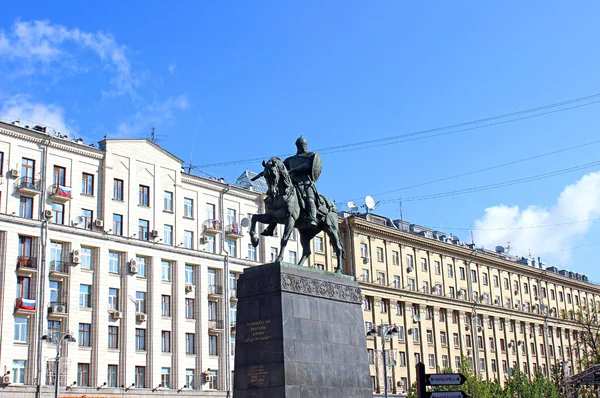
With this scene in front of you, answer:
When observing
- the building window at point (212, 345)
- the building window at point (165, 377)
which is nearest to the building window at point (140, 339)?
the building window at point (165, 377)

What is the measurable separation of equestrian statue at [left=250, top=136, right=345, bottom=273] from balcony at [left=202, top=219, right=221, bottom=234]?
1381 inches

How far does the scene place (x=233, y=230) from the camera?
58.2m

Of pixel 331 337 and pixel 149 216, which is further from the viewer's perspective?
pixel 149 216

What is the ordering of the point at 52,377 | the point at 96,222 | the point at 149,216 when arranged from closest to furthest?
the point at 52,377 → the point at 96,222 → the point at 149,216

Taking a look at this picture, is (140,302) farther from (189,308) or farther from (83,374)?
(83,374)

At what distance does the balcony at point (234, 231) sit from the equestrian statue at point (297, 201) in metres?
35.9

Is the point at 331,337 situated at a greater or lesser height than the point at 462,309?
lesser

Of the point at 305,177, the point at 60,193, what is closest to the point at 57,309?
the point at 60,193

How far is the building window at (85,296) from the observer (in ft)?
159

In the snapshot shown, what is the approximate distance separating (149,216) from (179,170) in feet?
14.6

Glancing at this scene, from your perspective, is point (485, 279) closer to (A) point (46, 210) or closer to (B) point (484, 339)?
(B) point (484, 339)

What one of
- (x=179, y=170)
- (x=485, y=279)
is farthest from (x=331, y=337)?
(x=485, y=279)

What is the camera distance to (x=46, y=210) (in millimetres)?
47625

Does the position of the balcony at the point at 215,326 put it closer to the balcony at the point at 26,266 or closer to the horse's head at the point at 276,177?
the balcony at the point at 26,266
